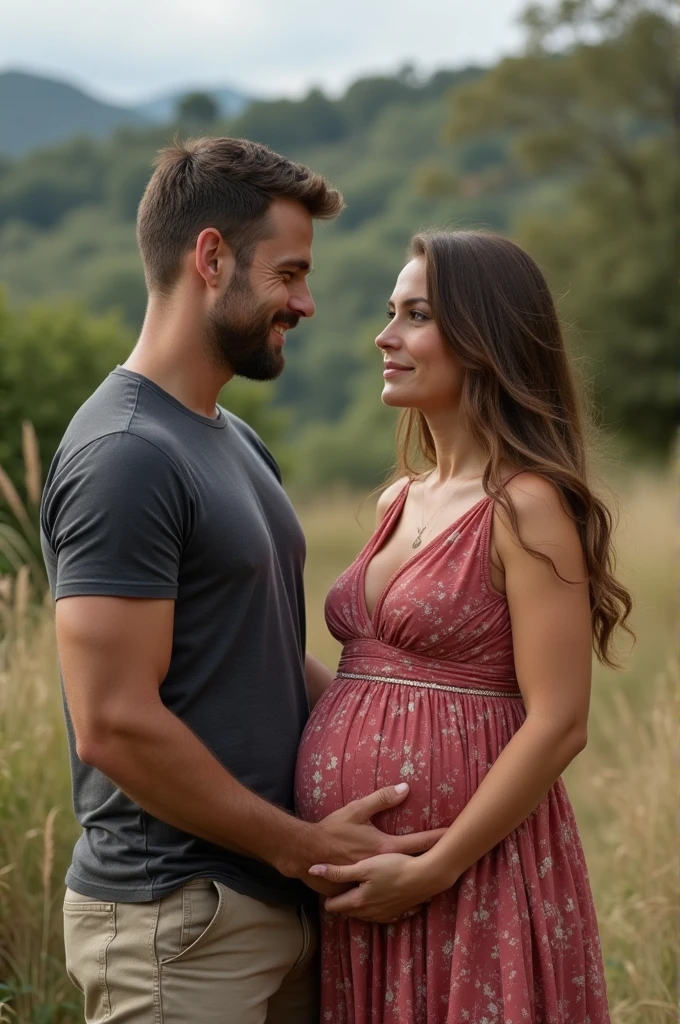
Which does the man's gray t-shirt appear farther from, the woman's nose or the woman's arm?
the woman's nose

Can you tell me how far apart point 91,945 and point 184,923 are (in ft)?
0.83

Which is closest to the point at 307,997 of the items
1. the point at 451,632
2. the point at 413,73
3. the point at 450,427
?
the point at 451,632

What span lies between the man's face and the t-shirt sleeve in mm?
404

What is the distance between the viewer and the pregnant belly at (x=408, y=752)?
111 inches

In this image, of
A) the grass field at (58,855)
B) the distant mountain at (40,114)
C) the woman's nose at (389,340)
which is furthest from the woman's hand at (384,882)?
the distant mountain at (40,114)

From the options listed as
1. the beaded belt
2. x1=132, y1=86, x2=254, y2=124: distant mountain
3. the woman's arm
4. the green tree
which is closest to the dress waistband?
the beaded belt

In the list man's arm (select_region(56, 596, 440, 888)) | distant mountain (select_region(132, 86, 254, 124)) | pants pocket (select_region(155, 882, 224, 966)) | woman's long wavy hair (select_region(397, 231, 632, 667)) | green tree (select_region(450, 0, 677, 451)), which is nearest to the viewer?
man's arm (select_region(56, 596, 440, 888))

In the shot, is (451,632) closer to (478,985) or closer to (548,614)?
(548,614)

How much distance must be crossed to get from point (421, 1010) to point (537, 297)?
1678mm

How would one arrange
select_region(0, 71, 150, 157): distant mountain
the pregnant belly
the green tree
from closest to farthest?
the pregnant belly
the green tree
select_region(0, 71, 150, 157): distant mountain

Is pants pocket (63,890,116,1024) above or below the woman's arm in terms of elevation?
below

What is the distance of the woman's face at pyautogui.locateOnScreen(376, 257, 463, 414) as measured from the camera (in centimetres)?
303

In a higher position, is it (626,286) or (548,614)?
(626,286)

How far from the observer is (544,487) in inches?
112
